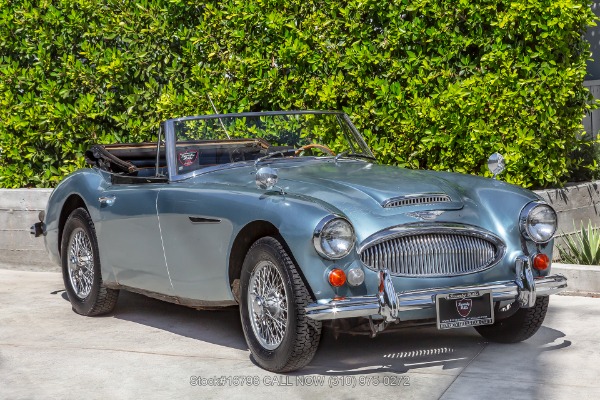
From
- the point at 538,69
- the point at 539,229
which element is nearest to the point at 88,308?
the point at 539,229

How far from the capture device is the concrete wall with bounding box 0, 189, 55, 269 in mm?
10500

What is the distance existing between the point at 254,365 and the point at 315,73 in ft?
13.6

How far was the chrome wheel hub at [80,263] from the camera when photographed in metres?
8.02

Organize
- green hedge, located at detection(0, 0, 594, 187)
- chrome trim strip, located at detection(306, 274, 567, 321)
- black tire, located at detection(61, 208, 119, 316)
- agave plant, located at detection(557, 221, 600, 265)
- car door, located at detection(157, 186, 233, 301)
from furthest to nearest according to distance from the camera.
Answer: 1. green hedge, located at detection(0, 0, 594, 187)
2. agave plant, located at detection(557, 221, 600, 265)
3. black tire, located at detection(61, 208, 119, 316)
4. car door, located at detection(157, 186, 233, 301)
5. chrome trim strip, located at detection(306, 274, 567, 321)

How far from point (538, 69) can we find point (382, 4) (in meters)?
1.42

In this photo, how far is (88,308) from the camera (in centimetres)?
800

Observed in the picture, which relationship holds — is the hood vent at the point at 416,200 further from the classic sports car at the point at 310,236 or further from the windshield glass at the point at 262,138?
the windshield glass at the point at 262,138

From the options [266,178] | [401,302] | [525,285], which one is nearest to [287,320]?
[401,302]

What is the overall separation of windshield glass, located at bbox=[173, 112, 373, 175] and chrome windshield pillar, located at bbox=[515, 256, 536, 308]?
70.1 inches

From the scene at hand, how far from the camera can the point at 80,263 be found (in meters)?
8.11

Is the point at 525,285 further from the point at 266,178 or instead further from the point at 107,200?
the point at 107,200

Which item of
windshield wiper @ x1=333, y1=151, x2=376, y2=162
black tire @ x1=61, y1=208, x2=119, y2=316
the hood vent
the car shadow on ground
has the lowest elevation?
the car shadow on ground

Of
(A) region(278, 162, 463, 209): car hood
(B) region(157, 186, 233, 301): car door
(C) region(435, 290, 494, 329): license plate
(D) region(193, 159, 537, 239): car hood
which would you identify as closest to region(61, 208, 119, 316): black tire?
(B) region(157, 186, 233, 301): car door

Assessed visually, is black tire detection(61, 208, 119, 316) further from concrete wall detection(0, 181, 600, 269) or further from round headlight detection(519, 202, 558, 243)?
round headlight detection(519, 202, 558, 243)
